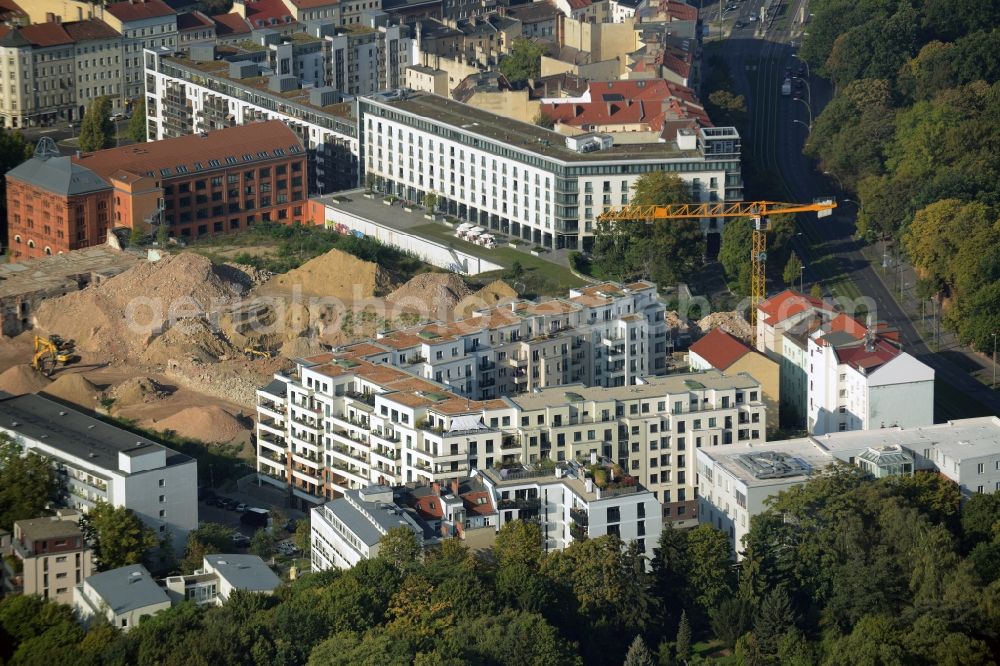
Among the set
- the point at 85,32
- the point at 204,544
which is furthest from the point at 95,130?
the point at 204,544

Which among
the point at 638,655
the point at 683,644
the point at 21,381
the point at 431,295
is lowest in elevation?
the point at 683,644

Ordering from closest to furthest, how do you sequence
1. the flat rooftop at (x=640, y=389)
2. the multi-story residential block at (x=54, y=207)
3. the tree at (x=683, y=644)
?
the tree at (x=683, y=644), the flat rooftop at (x=640, y=389), the multi-story residential block at (x=54, y=207)

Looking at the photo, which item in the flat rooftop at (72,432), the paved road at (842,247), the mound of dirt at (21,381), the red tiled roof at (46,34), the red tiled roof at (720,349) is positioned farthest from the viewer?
the red tiled roof at (46,34)

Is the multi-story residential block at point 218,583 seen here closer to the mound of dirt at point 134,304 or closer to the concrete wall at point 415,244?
the mound of dirt at point 134,304

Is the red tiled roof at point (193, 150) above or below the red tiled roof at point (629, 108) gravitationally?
below

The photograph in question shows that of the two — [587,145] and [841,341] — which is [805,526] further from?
[587,145]

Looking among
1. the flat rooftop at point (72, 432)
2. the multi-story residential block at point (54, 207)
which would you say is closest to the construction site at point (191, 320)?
the multi-story residential block at point (54, 207)

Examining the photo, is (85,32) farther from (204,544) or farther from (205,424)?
(204,544)
